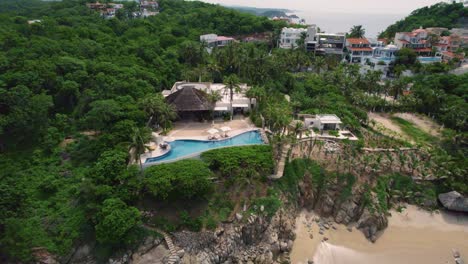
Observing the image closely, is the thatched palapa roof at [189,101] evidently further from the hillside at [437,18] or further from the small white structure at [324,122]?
the hillside at [437,18]

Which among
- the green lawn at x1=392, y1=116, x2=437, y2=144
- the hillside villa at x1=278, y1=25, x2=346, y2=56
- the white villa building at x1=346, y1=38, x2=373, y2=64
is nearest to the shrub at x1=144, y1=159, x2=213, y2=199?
the green lawn at x1=392, y1=116, x2=437, y2=144

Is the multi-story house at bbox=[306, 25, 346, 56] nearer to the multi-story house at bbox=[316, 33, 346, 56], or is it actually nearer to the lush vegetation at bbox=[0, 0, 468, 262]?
the multi-story house at bbox=[316, 33, 346, 56]

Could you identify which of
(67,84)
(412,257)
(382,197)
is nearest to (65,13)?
(67,84)

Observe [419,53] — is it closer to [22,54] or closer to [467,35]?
[467,35]

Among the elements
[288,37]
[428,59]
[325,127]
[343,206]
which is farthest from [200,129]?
[428,59]

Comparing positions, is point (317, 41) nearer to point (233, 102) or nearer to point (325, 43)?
point (325, 43)

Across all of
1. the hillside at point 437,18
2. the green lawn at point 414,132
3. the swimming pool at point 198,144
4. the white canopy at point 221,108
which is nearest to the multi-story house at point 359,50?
the green lawn at point 414,132
